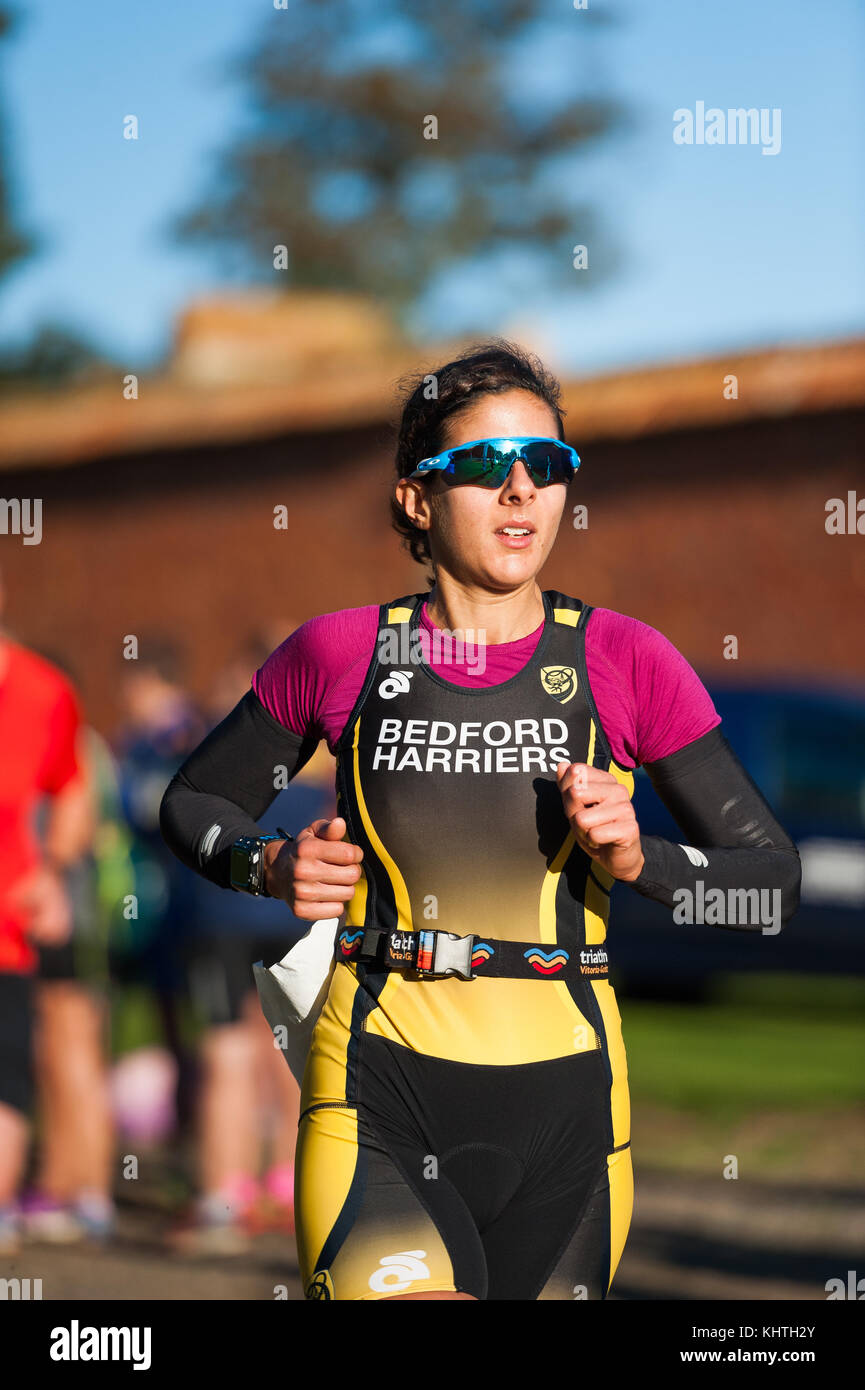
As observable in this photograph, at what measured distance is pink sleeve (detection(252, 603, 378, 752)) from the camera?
11.2 ft

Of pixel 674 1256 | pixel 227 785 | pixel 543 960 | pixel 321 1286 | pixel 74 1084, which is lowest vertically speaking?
pixel 674 1256

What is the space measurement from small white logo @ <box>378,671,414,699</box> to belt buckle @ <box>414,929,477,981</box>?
1.47ft

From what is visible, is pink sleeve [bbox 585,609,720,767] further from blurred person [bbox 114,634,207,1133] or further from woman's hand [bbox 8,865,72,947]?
blurred person [bbox 114,634,207,1133]

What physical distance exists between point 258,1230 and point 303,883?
16.4 ft

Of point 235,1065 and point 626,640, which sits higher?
point 626,640

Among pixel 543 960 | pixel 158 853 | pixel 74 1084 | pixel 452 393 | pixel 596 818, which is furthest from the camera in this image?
pixel 158 853

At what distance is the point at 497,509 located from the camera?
3.40 m

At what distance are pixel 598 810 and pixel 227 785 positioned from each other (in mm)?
847

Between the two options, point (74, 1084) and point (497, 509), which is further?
point (74, 1084)

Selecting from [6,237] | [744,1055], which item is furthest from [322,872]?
[6,237]

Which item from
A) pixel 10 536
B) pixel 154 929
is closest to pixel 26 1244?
pixel 154 929

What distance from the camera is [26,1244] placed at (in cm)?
754

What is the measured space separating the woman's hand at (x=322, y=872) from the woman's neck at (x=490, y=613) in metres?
0.48
